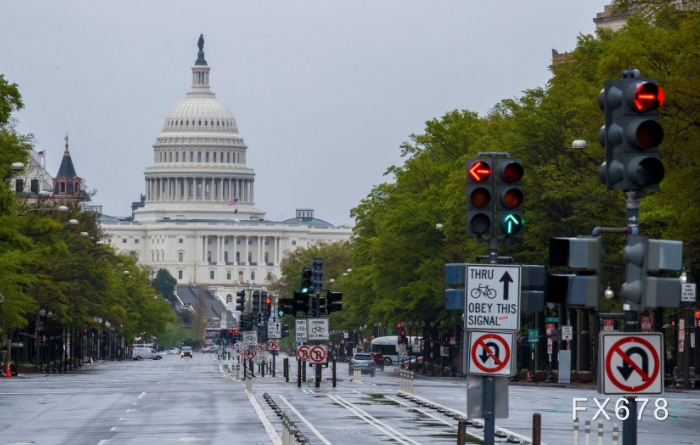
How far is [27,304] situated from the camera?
75.6 meters

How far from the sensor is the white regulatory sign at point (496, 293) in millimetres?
19516

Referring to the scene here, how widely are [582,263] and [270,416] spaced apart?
25.4m

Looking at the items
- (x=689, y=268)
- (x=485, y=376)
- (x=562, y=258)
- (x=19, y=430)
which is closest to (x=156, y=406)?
(x=19, y=430)

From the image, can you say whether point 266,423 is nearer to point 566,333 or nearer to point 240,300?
point 566,333

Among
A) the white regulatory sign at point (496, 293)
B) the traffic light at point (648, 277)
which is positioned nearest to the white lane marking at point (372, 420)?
the white regulatory sign at point (496, 293)

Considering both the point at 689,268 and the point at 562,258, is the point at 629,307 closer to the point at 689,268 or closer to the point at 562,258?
the point at 562,258

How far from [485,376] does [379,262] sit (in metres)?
69.9

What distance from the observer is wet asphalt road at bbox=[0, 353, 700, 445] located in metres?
32.6

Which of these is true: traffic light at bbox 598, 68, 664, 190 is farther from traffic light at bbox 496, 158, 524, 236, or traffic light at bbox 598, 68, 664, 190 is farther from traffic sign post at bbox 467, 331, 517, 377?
traffic sign post at bbox 467, 331, 517, 377

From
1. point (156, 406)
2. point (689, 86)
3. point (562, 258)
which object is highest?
point (689, 86)

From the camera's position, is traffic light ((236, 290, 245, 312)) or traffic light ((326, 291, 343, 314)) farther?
traffic light ((236, 290, 245, 312))

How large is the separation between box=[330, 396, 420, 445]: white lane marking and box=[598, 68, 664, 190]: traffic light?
15.5 m

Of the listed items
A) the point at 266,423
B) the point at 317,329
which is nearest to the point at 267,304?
the point at 317,329

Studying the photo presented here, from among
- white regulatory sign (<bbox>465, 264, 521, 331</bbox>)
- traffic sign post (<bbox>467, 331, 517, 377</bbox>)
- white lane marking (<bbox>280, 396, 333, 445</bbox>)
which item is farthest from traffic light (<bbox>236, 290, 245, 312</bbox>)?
white regulatory sign (<bbox>465, 264, 521, 331</bbox>)
